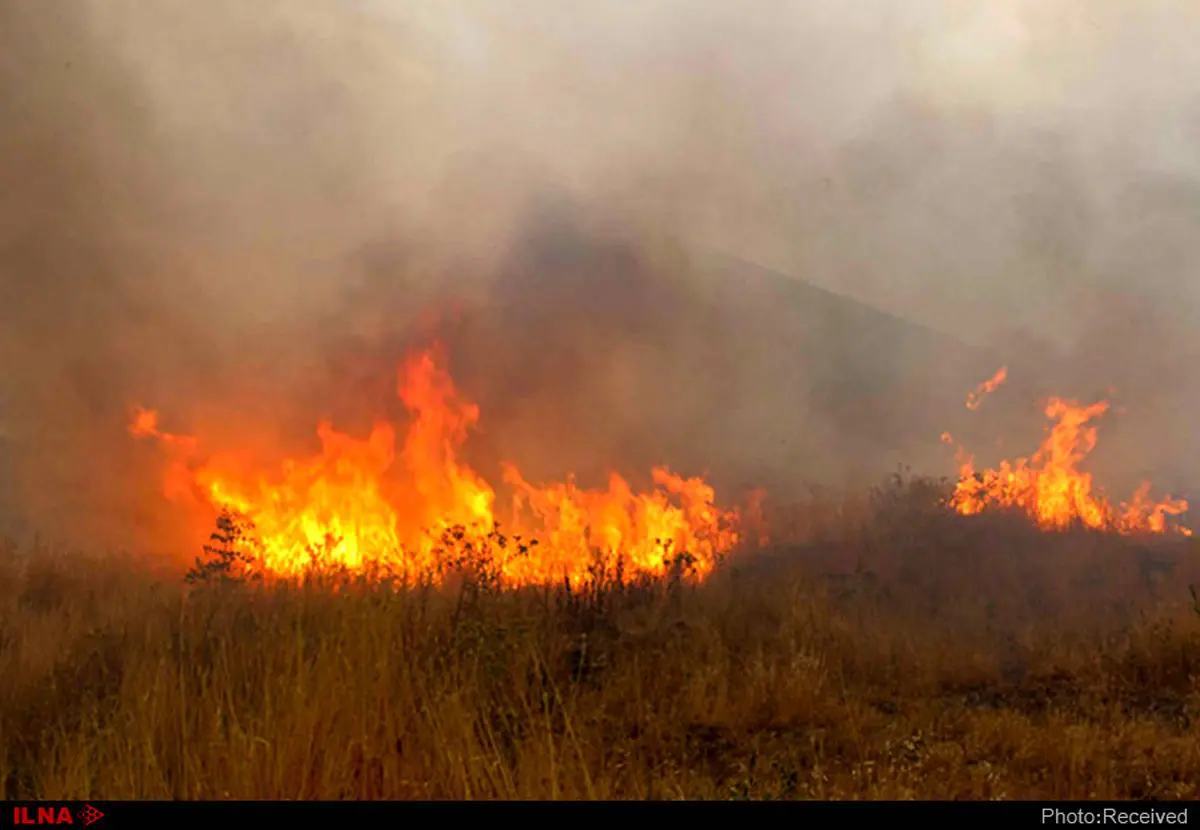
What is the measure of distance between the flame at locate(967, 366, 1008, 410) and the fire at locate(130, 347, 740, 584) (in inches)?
374

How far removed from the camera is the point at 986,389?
18.3 meters

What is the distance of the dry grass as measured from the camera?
11.1ft

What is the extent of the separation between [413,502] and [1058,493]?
1069cm

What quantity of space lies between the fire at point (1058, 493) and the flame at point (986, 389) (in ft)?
14.4

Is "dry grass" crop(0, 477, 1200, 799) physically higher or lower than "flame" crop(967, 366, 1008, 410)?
lower

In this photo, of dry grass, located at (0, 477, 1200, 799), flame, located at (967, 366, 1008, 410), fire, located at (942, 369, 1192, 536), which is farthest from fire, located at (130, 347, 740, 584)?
flame, located at (967, 366, 1008, 410)

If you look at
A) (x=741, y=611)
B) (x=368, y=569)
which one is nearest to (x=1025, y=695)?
(x=741, y=611)

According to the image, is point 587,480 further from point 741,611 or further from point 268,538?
A: point 741,611

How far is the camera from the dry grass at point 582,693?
133 inches
